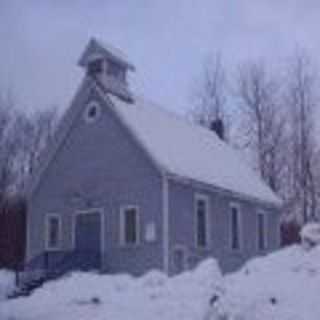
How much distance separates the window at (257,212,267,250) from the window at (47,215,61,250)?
8.59m

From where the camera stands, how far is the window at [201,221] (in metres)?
23.3

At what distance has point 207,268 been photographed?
13.2 meters

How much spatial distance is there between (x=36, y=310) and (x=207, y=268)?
3282mm

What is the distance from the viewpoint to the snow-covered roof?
22.6m

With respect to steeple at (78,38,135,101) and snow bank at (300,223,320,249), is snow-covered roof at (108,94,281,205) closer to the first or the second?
steeple at (78,38,135,101)

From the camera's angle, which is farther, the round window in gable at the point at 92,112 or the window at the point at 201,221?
the round window in gable at the point at 92,112

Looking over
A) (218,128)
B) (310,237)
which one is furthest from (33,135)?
(310,237)

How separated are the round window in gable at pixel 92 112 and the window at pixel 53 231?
11.8 feet

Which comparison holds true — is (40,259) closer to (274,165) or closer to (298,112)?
(274,165)

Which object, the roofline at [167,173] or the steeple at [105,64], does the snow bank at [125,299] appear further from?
the steeple at [105,64]

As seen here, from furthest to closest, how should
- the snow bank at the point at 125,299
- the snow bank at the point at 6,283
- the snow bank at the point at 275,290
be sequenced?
1. the snow bank at the point at 6,283
2. the snow bank at the point at 125,299
3. the snow bank at the point at 275,290

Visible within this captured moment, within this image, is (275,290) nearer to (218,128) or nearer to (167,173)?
(167,173)

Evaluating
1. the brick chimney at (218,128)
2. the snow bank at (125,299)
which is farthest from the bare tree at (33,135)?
the snow bank at (125,299)

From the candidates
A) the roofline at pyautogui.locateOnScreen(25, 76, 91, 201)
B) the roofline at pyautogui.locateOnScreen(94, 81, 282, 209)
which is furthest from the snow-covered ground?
the roofline at pyautogui.locateOnScreen(25, 76, 91, 201)
